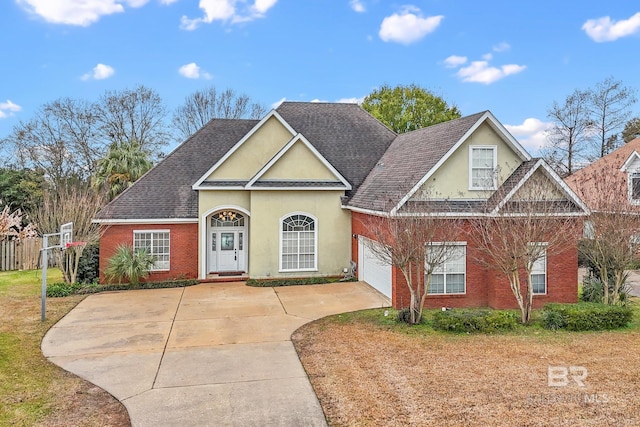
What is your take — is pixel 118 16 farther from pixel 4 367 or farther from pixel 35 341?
pixel 4 367

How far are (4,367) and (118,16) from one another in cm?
1666

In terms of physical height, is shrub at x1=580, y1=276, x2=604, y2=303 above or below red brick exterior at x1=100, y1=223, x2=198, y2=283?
below

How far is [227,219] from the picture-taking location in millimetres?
20641

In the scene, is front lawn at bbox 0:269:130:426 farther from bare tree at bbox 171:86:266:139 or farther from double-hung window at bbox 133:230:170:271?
bare tree at bbox 171:86:266:139

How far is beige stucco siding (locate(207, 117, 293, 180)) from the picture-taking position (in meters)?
20.1

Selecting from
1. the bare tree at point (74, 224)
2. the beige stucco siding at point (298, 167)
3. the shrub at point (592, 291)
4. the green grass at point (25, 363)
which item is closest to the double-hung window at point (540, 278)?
the shrub at point (592, 291)

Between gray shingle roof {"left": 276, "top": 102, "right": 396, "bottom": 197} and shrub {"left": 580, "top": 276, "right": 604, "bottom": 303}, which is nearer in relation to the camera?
shrub {"left": 580, "top": 276, "right": 604, "bottom": 303}

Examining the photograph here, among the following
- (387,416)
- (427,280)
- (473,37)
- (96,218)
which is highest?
(473,37)

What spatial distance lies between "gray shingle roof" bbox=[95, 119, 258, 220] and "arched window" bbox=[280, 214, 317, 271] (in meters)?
4.23

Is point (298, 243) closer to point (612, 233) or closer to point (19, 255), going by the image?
point (612, 233)

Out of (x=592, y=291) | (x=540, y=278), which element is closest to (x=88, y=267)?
(x=540, y=278)

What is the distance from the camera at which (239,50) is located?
2508 centimetres

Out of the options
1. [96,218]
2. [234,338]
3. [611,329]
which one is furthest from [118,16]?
[611,329]

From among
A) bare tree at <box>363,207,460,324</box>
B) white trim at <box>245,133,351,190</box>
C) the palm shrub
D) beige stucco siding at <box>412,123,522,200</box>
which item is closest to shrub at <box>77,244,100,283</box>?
the palm shrub
